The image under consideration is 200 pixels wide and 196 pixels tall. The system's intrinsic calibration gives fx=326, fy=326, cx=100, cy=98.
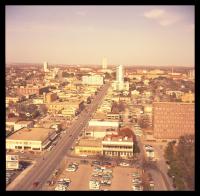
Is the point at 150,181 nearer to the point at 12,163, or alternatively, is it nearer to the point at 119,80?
the point at 12,163

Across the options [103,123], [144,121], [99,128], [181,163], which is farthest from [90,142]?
[181,163]

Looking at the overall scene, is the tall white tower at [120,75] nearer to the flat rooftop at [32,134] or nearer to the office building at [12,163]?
the flat rooftop at [32,134]

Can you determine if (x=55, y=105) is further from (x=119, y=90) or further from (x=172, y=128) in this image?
(x=172, y=128)

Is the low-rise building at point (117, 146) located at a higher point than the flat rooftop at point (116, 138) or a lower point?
lower

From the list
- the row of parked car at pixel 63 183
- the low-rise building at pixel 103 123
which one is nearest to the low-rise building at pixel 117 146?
the low-rise building at pixel 103 123

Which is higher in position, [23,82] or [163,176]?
[23,82]
